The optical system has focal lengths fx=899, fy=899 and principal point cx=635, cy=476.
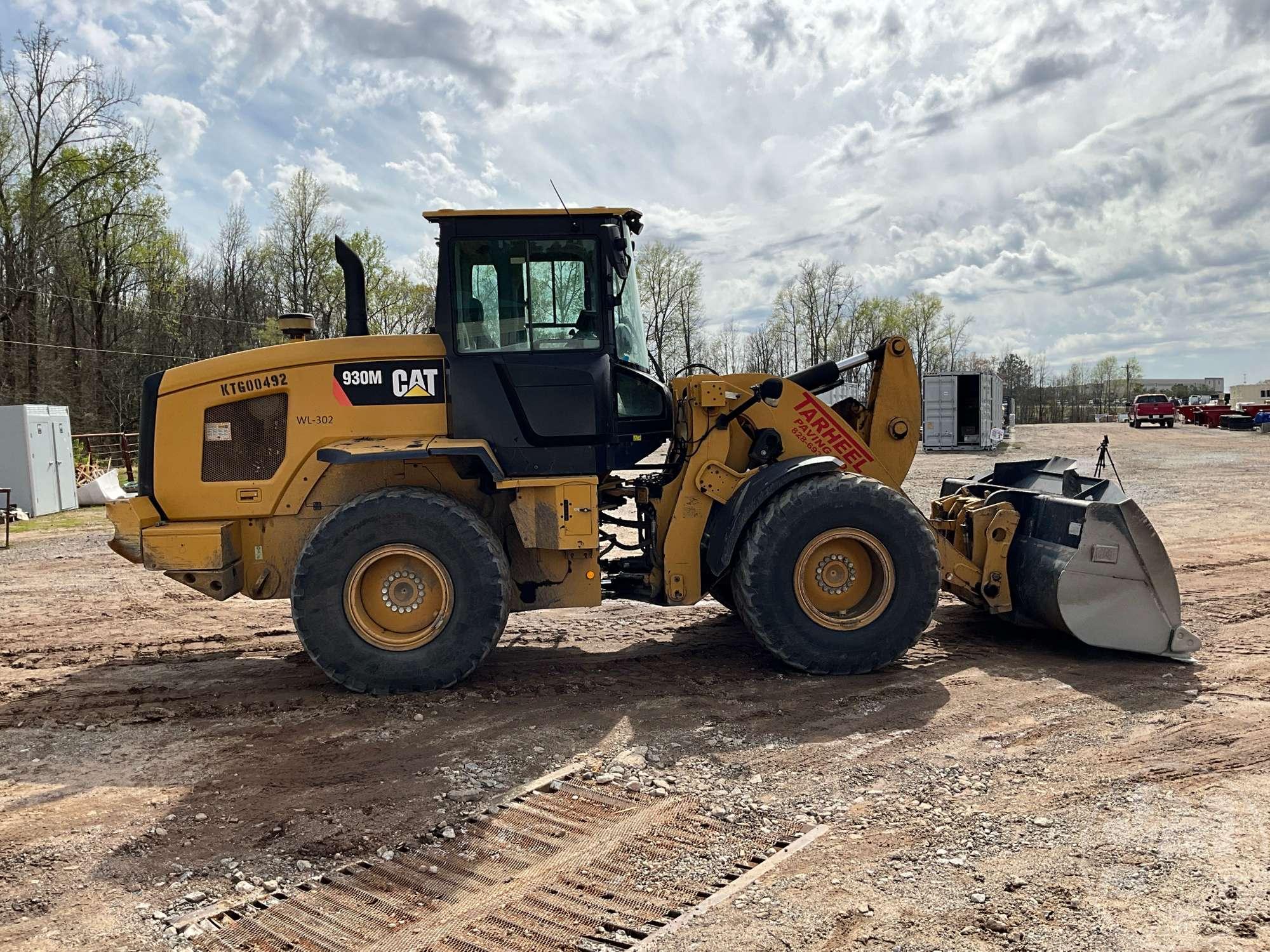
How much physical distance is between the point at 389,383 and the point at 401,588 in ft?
4.33

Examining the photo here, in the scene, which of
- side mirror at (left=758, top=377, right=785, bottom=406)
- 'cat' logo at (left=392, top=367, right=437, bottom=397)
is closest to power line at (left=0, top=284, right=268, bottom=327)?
'cat' logo at (left=392, top=367, right=437, bottom=397)

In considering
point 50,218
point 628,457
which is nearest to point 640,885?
point 628,457

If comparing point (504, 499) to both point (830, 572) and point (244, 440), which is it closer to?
point (244, 440)

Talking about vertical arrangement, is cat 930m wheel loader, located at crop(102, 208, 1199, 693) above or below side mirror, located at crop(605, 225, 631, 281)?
below

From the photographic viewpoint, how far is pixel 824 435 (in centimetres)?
636

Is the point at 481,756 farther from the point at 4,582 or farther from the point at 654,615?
the point at 4,582

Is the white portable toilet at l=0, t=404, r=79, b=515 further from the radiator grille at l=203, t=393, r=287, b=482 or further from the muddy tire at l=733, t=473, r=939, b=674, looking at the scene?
the muddy tire at l=733, t=473, r=939, b=674

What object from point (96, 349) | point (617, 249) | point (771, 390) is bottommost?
point (771, 390)

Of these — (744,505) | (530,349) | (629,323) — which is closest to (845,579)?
(744,505)

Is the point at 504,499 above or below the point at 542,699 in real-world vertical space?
above

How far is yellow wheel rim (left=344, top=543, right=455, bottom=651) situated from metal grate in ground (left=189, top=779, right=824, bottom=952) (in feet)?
5.93

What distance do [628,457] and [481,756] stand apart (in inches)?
91.1

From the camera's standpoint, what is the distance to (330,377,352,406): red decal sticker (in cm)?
576

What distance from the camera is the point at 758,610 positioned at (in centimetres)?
568
